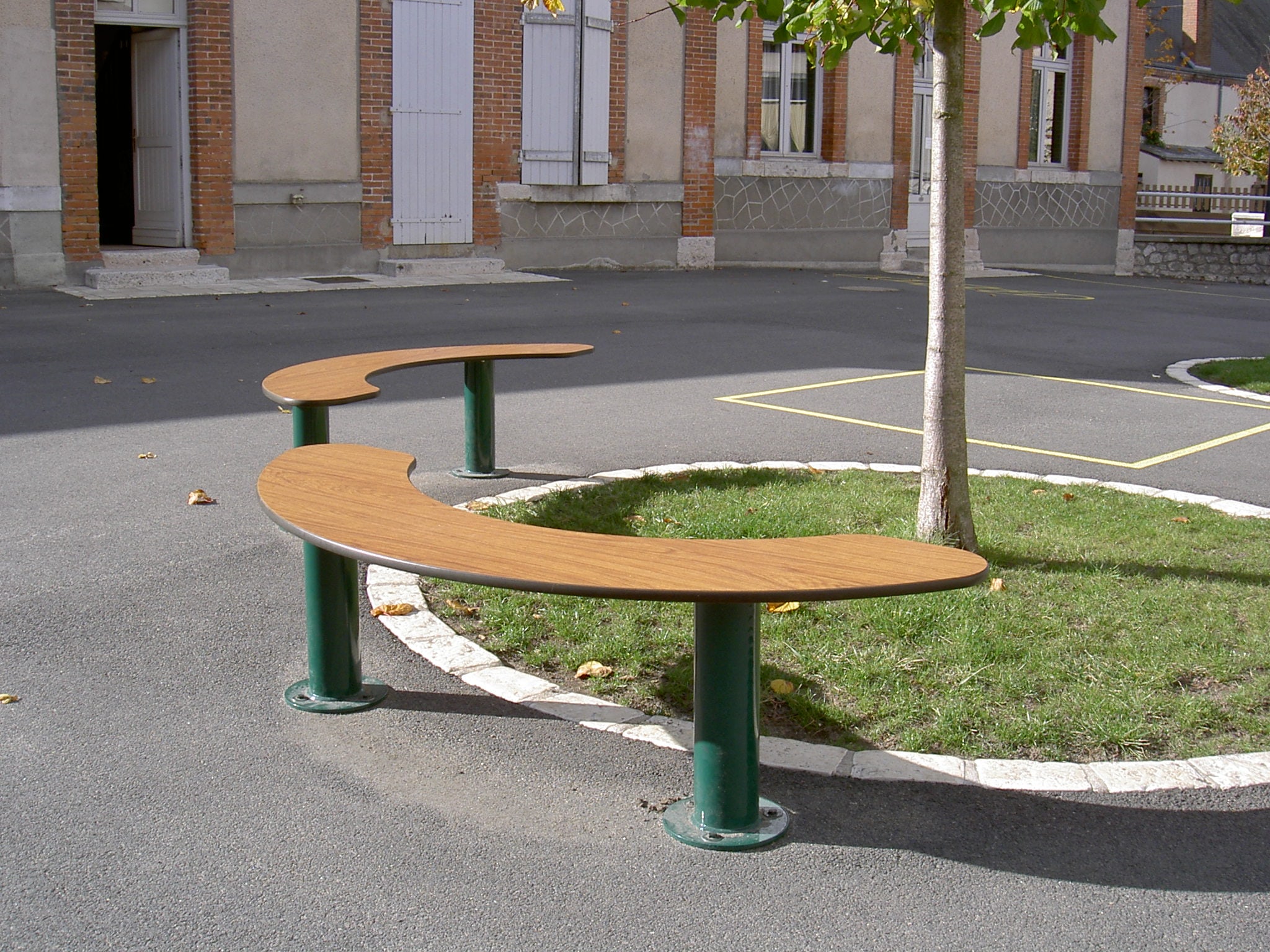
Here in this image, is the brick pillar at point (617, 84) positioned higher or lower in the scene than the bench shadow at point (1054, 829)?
higher

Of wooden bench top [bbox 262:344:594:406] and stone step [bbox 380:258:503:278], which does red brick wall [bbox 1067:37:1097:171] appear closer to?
stone step [bbox 380:258:503:278]

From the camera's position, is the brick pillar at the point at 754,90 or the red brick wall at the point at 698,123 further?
the brick pillar at the point at 754,90

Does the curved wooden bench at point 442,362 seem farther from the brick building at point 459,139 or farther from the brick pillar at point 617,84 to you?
the brick pillar at point 617,84

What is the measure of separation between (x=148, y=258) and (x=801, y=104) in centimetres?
1057

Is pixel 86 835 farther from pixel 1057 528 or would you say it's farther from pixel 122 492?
pixel 1057 528

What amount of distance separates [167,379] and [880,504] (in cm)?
543

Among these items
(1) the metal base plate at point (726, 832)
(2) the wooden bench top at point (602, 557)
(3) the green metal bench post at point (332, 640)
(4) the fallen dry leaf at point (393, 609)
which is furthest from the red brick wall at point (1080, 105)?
(1) the metal base plate at point (726, 832)

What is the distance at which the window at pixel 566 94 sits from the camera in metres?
17.9

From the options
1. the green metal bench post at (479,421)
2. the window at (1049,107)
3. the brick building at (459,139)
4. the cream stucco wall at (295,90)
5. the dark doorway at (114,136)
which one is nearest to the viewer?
the green metal bench post at (479,421)

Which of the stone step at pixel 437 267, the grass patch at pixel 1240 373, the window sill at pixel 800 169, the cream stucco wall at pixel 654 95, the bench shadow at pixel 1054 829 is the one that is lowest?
the bench shadow at pixel 1054 829

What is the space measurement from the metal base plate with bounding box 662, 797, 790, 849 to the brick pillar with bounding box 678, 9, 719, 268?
16526mm

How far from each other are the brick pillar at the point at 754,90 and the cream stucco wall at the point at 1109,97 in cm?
735

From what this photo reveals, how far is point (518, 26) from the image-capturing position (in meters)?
17.7

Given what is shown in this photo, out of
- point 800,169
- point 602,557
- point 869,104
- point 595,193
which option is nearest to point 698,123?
point 595,193
